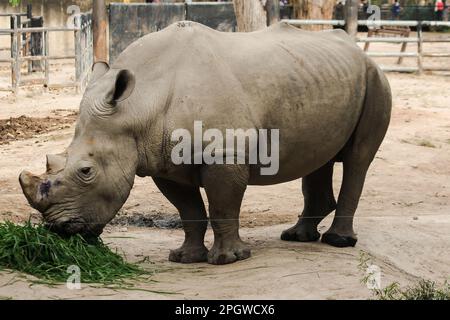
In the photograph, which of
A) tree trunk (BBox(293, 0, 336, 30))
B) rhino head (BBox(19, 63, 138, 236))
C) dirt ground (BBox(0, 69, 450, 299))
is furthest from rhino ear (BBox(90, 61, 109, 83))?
tree trunk (BBox(293, 0, 336, 30))

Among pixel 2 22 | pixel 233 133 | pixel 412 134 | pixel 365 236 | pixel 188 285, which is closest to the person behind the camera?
pixel 188 285

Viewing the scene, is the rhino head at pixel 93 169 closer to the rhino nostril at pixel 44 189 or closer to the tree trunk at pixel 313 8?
the rhino nostril at pixel 44 189

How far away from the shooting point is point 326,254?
25.1ft

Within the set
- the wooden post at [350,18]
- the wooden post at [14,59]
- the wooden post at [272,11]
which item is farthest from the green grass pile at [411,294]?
the wooden post at [14,59]

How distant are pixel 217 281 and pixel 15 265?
1291 millimetres

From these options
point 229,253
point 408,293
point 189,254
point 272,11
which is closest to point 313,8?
point 272,11

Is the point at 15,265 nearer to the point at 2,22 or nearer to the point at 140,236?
the point at 140,236

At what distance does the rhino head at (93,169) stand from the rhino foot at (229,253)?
2.75 ft

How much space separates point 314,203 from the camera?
28.1 ft

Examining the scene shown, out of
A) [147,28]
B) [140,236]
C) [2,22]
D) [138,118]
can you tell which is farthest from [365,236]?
[2,22]

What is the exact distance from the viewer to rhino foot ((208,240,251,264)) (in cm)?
744

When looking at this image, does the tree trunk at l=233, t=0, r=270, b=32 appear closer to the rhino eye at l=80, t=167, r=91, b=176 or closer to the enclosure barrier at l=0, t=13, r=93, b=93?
the enclosure barrier at l=0, t=13, r=93, b=93

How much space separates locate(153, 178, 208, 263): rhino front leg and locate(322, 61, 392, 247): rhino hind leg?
1.10 m

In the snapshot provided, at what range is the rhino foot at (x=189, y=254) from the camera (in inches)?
302
